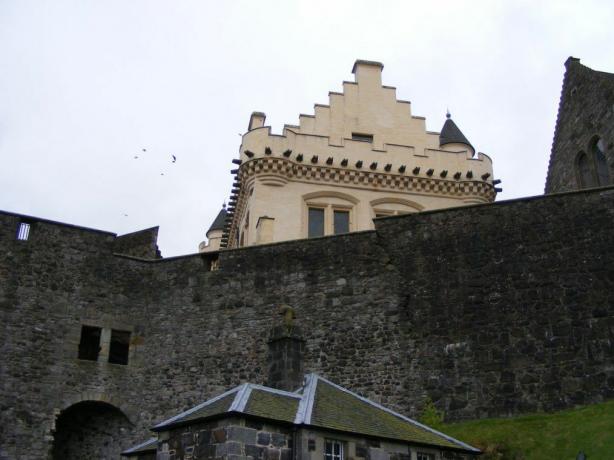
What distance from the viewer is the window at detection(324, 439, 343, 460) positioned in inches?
523

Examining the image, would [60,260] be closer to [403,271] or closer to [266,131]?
[403,271]

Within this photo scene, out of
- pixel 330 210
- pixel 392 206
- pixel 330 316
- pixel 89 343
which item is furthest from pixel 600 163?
pixel 89 343

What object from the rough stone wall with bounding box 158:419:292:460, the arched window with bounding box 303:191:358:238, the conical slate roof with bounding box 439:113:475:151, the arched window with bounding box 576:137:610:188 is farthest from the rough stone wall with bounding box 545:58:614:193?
the rough stone wall with bounding box 158:419:292:460

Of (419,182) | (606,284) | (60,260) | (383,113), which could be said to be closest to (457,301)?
(606,284)

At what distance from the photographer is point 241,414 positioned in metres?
12.5

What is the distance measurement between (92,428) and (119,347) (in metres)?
2.23

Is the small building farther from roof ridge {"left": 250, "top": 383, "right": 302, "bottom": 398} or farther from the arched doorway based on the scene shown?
the arched doorway

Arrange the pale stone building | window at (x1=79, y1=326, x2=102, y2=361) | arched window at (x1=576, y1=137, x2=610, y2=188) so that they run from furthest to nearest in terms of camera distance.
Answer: the pale stone building < arched window at (x1=576, y1=137, x2=610, y2=188) < window at (x1=79, y1=326, x2=102, y2=361)

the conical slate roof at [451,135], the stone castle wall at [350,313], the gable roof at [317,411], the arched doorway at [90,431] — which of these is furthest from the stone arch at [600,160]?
the arched doorway at [90,431]

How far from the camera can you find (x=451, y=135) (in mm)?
35375

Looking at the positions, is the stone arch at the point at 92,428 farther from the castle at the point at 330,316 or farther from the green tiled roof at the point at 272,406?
the green tiled roof at the point at 272,406

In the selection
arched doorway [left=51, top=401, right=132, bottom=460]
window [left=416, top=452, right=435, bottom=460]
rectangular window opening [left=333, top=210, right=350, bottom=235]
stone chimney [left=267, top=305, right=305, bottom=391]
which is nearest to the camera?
window [left=416, top=452, right=435, bottom=460]

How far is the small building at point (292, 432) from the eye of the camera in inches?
498

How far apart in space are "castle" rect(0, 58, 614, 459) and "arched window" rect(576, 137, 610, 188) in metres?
0.91
